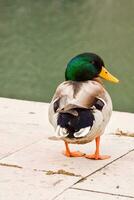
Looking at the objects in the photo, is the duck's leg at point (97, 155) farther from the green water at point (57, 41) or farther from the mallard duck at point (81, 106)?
the green water at point (57, 41)

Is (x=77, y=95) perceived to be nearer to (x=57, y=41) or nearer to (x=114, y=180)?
(x=114, y=180)

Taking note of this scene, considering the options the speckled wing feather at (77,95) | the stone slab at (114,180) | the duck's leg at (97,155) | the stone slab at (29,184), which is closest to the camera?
the stone slab at (29,184)

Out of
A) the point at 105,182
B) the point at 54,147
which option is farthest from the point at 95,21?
the point at 105,182

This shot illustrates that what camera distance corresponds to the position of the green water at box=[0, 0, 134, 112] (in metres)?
9.31

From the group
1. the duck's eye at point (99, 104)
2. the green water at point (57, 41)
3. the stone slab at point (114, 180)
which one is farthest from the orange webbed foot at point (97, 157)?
the green water at point (57, 41)

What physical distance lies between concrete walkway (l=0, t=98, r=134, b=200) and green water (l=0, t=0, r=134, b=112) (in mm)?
2070

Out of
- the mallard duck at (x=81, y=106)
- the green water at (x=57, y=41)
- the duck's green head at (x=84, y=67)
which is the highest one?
the duck's green head at (x=84, y=67)

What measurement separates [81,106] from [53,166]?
0.54 m

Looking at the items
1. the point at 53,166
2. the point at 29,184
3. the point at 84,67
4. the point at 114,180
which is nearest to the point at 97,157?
the point at 53,166

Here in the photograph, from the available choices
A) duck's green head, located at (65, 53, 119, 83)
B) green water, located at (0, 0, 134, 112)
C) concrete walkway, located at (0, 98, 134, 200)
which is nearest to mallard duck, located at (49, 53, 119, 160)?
duck's green head, located at (65, 53, 119, 83)

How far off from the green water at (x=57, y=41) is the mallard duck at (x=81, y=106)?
9.20 ft

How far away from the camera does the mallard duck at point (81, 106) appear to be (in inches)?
188

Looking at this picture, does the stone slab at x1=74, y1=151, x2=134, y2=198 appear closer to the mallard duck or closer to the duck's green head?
the mallard duck

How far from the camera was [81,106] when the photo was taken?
487 cm
